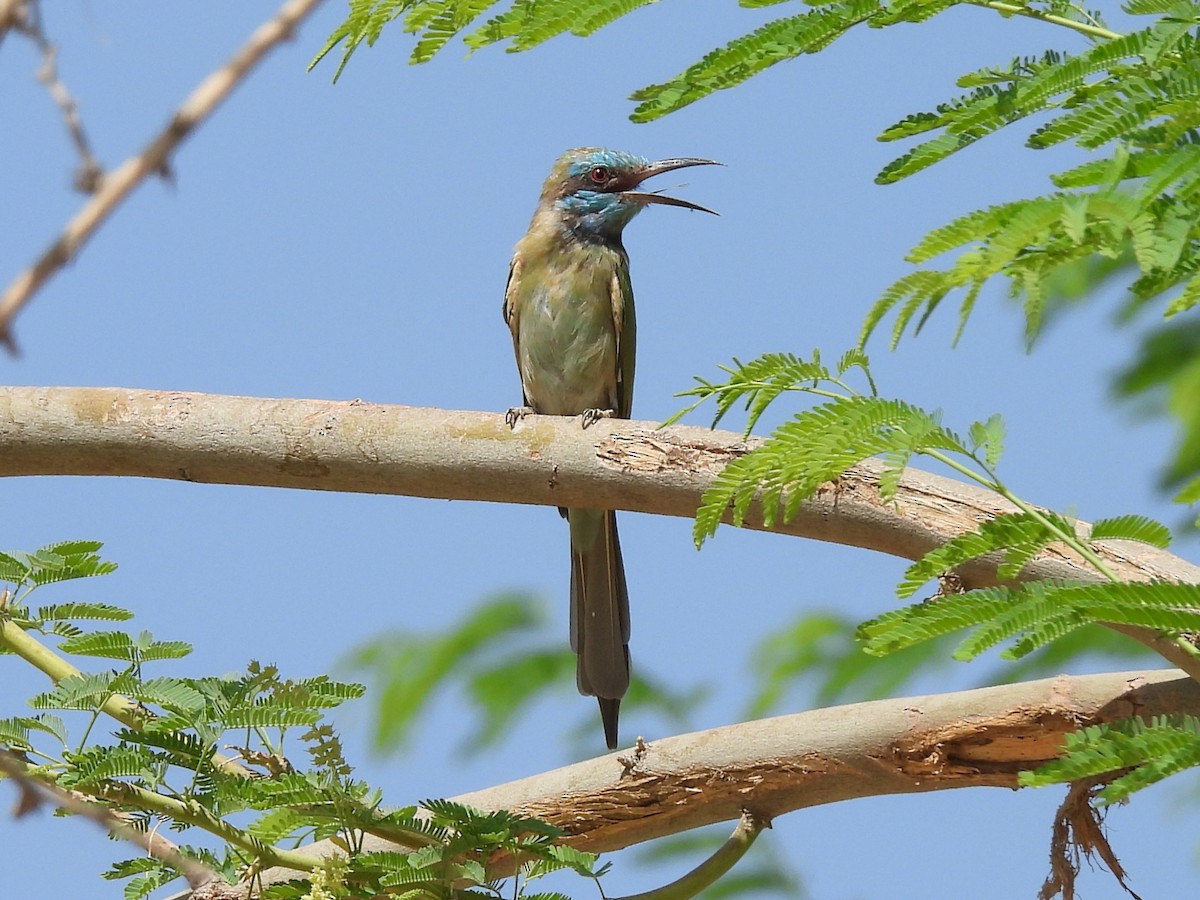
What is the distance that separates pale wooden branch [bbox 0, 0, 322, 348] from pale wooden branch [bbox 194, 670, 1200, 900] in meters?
3.40

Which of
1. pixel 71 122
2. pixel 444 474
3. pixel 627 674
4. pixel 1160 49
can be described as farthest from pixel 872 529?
pixel 71 122

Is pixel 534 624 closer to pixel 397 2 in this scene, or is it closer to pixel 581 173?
pixel 581 173

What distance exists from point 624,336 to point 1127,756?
4.85m

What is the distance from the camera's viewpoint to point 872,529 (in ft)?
12.8

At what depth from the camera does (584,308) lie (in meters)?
7.34

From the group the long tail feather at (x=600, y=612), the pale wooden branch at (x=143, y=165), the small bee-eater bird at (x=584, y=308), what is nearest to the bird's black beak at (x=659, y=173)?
the small bee-eater bird at (x=584, y=308)

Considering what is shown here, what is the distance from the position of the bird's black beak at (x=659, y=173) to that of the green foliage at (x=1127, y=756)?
16.3 feet

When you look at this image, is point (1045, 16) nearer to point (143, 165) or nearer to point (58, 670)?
point (143, 165)

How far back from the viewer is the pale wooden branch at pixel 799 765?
4.13 metres

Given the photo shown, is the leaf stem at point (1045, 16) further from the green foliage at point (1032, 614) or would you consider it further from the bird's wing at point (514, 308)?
the bird's wing at point (514, 308)

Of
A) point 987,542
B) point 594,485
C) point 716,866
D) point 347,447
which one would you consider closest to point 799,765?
point 716,866

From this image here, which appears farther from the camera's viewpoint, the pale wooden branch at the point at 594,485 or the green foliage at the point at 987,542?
the pale wooden branch at the point at 594,485

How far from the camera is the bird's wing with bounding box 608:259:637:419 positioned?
734cm

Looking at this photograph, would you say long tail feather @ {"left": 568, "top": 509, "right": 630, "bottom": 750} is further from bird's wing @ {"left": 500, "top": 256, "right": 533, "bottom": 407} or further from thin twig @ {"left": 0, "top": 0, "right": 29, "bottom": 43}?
thin twig @ {"left": 0, "top": 0, "right": 29, "bottom": 43}
